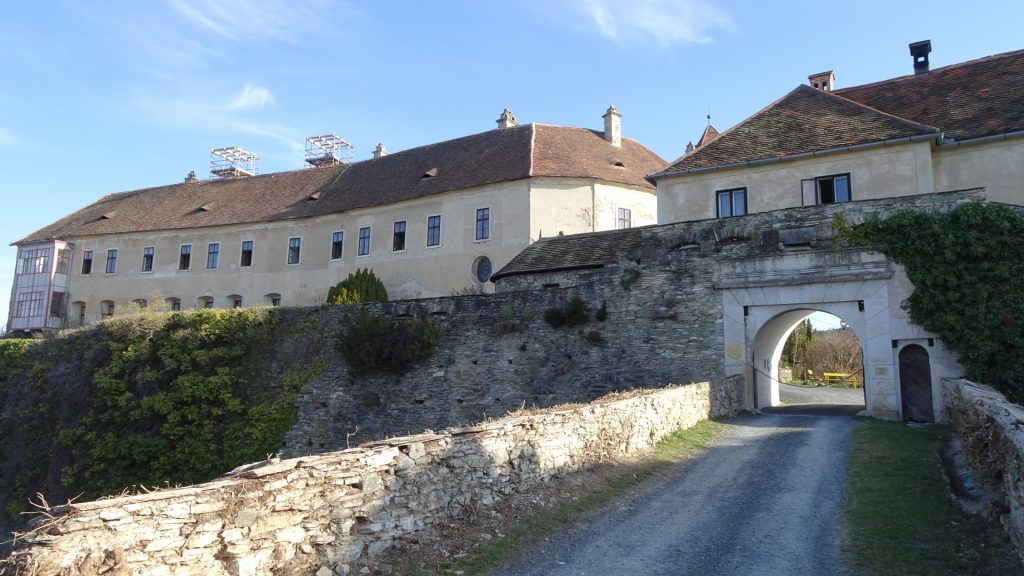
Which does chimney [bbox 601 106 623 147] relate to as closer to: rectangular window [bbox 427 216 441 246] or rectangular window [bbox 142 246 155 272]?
rectangular window [bbox 427 216 441 246]

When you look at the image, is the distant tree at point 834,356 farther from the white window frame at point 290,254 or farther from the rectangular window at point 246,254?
the rectangular window at point 246,254

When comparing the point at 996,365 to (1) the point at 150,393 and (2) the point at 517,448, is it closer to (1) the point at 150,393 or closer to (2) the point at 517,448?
(2) the point at 517,448

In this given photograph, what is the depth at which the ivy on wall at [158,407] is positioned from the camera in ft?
75.1

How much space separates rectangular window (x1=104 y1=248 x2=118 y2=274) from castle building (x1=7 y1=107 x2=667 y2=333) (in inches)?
4.4

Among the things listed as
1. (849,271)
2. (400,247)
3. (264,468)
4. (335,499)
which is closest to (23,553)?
(264,468)

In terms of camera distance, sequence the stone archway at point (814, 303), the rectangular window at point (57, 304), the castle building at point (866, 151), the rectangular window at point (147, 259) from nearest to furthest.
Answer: the stone archway at point (814, 303), the castle building at point (866, 151), the rectangular window at point (147, 259), the rectangular window at point (57, 304)

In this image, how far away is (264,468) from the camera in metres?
6.34

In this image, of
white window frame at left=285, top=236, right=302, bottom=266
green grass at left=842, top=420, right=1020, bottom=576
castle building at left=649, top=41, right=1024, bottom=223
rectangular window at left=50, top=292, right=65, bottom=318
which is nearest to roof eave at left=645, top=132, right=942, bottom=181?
castle building at left=649, top=41, right=1024, bottom=223

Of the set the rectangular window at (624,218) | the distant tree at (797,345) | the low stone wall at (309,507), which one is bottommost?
the low stone wall at (309,507)

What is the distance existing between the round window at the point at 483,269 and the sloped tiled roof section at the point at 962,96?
16738mm

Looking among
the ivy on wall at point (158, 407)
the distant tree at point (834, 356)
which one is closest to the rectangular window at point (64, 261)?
the ivy on wall at point (158, 407)

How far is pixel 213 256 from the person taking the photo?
1682 inches

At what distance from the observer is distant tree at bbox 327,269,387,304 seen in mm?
33656

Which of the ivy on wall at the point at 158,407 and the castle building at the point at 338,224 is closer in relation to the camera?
the ivy on wall at the point at 158,407
